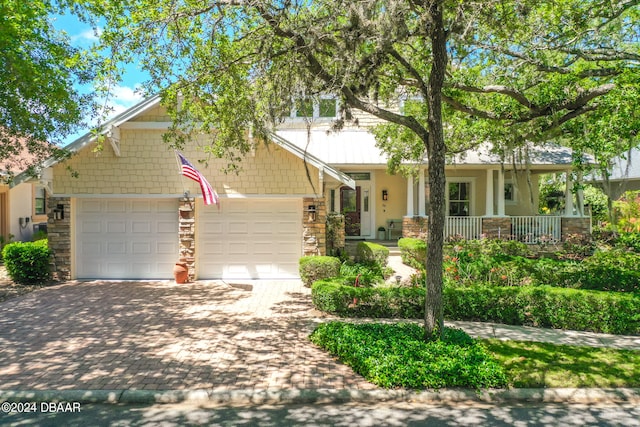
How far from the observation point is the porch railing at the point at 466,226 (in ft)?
55.8

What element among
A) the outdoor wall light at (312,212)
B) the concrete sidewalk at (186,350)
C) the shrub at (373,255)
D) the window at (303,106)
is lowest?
the concrete sidewalk at (186,350)

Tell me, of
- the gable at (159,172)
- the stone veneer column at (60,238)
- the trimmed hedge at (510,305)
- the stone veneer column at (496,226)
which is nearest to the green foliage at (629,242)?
the stone veneer column at (496,226)

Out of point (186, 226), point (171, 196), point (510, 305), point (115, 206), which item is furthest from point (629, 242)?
point (115, 206)

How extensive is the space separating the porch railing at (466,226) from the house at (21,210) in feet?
50.7

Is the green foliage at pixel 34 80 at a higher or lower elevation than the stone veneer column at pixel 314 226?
higher

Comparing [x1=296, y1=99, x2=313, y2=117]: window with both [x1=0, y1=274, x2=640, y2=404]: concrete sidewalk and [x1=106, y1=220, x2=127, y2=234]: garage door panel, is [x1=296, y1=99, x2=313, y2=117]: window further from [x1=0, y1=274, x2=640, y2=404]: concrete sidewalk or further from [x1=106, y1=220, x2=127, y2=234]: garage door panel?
[x1=106, y1=220, x2=127, y2=234]: garage door panel

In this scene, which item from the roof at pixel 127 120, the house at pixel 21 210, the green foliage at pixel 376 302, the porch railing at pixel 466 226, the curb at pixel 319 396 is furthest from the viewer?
the house at pixel 21 210

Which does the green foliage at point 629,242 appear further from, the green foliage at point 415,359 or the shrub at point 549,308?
the green foliage at point 415,359

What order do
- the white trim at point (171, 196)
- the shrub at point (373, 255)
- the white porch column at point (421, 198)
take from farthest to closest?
the white porch column at point (421, 198)
the shrub at point (373, 255)
the white trim at point (171, 196)

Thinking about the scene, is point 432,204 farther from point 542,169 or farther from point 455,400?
point 542,169

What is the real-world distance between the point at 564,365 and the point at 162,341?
20.3 ft

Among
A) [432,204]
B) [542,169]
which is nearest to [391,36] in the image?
[432,204]

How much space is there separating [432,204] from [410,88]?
4101 mm

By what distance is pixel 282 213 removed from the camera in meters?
12.8
